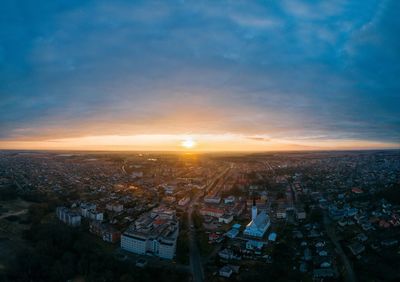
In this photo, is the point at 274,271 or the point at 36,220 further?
the point at 36,220

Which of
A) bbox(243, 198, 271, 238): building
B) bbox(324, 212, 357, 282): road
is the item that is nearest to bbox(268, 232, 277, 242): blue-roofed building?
bbox(243, 198, 271, 238): building

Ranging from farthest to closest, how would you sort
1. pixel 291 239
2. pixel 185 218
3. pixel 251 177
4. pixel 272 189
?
pixel 251 177 < pixel 272 189 < pixel 185 218 < pixel 291 239

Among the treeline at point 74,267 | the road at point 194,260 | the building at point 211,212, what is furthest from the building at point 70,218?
the building at point 211,212

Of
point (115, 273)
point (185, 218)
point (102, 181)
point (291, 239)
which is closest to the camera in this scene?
point (115, 273)

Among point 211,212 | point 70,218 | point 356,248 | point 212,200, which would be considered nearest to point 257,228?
point 211,212

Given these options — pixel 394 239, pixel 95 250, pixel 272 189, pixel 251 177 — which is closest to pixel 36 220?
pixel 95 250

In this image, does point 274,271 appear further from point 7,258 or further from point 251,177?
point 251,177

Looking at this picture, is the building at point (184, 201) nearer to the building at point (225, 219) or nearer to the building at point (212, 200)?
the building at point (212, 200)

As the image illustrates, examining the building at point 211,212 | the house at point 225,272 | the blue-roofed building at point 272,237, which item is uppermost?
the building at point 211,212
